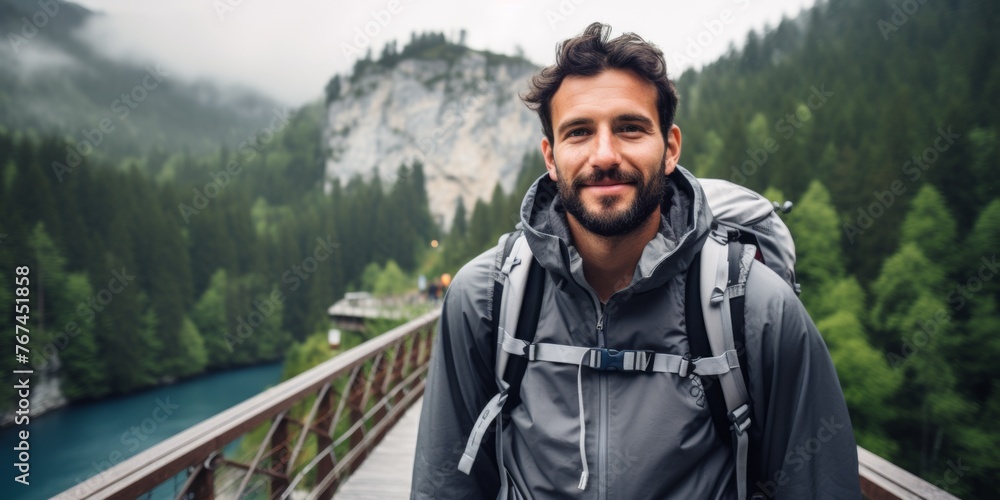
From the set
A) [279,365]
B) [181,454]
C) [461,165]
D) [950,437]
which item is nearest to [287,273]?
[279,365]

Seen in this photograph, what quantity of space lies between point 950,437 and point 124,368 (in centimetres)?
4169

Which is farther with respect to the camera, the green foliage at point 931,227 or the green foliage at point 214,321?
the green foliage at point 214,321

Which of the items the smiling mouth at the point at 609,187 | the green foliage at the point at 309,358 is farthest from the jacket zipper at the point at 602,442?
the green foliage at the point at 309,358

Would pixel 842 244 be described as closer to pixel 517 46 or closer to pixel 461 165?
pixel 461 165

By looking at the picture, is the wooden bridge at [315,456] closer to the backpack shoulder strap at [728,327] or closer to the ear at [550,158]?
the backpack shoulder strap at [728,327]

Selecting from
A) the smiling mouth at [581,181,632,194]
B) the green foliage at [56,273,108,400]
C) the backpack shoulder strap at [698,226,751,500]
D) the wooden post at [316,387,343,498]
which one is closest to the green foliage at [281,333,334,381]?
the green foliage at [56,273,108,400]

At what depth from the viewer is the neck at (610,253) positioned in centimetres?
126

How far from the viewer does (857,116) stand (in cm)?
2964

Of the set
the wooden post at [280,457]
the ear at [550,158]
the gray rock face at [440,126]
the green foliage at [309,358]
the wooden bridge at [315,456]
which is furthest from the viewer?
→ the gray rock face at [440,126]

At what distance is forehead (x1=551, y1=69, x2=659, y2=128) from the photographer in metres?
1.26

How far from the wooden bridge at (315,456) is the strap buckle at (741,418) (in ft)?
2.67

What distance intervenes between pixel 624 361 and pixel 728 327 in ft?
0.76

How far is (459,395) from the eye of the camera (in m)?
1.33

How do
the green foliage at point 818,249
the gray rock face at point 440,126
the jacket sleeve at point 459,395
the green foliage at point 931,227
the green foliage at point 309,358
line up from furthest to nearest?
1. the gray rock face at point 440,126
2. the green foliage at point 309,358
3. the green foliage at point 818,249
4. the green foliage at point 931,227
5. the jacket sleeve at point 459,395
